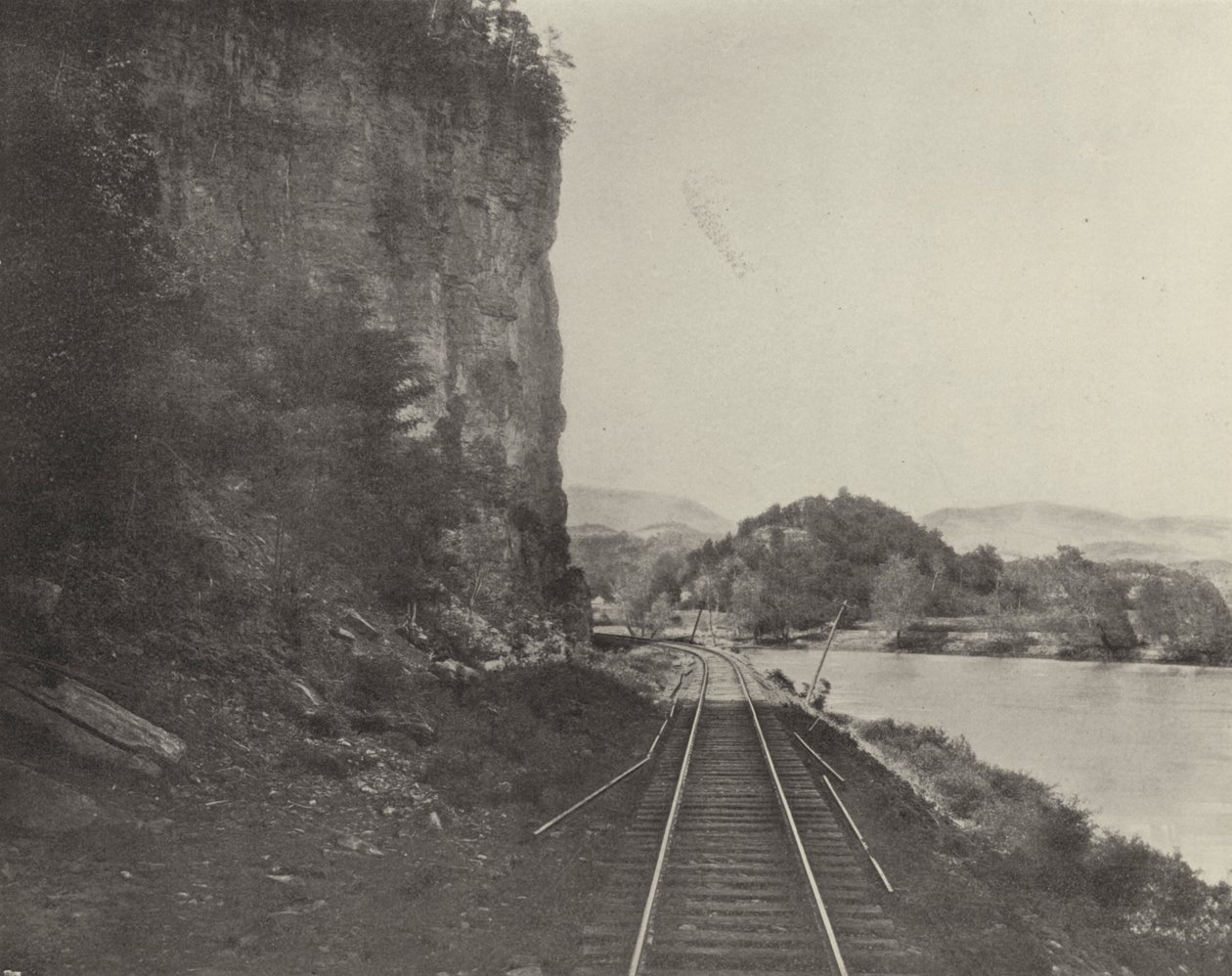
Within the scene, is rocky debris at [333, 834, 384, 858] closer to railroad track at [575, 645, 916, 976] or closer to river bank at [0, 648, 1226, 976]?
river bank at [0, 648, 1226, 976]

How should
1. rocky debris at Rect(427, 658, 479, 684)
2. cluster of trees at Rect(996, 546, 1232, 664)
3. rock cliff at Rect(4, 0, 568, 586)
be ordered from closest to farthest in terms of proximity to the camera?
rocky debris at Rect(427, 658, 479, 684), rock cliff at Rect(4, 0, 568, 586), cluster of trees at Rect(996, 546, 1232, 664)

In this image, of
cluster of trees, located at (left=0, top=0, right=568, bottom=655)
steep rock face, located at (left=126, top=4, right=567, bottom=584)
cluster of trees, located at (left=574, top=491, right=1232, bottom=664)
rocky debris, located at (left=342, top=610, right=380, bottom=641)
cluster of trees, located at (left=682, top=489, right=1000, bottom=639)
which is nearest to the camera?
cluster of trees, located at (left=0, top=0, right=568, bottom=655)

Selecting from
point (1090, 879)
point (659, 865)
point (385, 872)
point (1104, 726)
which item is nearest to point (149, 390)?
point (385, 872)

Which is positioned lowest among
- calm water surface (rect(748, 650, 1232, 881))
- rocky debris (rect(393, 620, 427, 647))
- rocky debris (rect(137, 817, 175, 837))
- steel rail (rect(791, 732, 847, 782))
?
calm water surface (rect(748, 650, 1232, 881))

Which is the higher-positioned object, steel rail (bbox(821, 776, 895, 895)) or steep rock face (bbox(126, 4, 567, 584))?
steep rock face (bbox(126, 4, 567, 584))

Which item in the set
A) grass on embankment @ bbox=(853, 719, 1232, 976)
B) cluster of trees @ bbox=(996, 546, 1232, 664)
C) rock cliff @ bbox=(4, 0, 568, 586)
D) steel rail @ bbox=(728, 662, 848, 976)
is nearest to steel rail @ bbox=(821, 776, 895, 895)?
steel rail @ bbox=(728, 662, 848, 976)

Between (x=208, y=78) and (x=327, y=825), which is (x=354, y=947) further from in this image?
(x=208, y=78)
